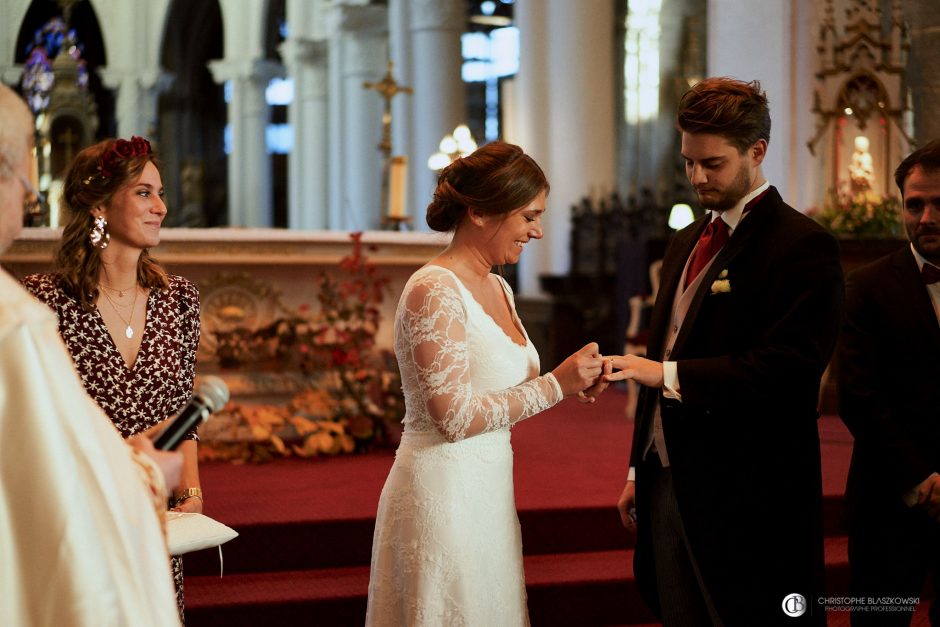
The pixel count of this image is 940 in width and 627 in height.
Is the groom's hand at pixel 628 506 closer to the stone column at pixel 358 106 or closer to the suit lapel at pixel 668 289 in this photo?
the suit lapel at pixel 668 289

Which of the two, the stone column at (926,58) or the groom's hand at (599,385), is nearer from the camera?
the groom's hand at (599,385)

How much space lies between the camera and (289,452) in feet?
20.1

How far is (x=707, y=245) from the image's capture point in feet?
8.84

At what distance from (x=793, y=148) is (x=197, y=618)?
692cm

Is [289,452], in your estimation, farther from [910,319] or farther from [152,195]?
[910,319]

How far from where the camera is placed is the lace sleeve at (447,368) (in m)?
2.46

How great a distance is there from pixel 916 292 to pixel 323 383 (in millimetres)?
4094

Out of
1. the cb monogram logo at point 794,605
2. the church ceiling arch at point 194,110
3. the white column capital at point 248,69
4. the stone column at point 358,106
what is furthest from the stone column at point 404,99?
the cb monogram logo at point 794,605

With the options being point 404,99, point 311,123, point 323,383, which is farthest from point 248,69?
point 323,383

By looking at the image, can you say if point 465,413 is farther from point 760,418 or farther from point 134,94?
point 134,94

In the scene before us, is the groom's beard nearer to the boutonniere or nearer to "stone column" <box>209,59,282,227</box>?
the boutonniere

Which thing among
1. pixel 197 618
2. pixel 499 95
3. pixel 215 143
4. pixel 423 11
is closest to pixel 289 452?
pixel 197 618

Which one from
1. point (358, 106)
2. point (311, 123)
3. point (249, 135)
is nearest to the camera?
point (358, 106)

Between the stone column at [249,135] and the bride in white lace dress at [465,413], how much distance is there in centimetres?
2062
